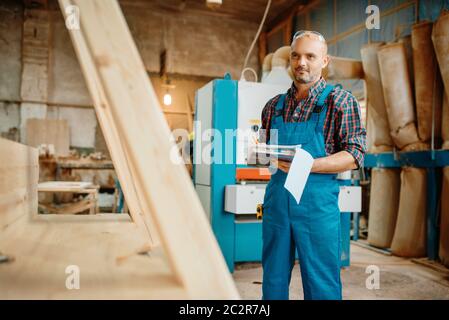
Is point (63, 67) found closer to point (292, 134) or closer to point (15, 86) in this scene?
point (15, 86)

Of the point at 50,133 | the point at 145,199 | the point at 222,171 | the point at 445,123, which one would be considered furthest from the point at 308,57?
the point at 50,133

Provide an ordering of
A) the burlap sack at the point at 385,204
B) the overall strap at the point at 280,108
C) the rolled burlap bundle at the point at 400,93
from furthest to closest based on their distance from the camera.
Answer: the burlap sack at the point at 385,204 → the rolled burlap bundle at the point at 400,93 → the overall strap at the point at 280,108

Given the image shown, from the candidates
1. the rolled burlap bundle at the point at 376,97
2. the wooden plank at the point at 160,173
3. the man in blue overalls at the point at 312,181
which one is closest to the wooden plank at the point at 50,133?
the rolled burlap bundle at the point at 376,97

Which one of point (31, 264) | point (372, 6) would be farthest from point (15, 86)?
point (31, 264)

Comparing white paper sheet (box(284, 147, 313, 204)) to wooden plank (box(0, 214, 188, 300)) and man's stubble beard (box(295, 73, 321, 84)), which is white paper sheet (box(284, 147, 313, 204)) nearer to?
man's stubble beard (box(295, 73, 321, 84))

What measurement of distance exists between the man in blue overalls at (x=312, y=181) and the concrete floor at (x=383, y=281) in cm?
146

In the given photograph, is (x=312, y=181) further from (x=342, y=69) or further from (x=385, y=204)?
(x=342, y=69)

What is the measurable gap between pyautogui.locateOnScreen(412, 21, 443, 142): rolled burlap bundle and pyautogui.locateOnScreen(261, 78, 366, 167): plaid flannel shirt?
294cm

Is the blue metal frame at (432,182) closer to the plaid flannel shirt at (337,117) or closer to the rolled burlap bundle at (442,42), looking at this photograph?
the rolled burlap bundle at (442,42)

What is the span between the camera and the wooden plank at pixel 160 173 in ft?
1.95

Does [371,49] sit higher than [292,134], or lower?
higher

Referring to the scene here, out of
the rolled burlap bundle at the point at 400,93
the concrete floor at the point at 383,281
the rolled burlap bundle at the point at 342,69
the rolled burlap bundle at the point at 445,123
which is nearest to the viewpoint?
the concrete floor at the point at 383,281

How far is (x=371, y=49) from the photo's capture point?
463 centimetres

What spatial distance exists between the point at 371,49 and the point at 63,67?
23.4 ft
